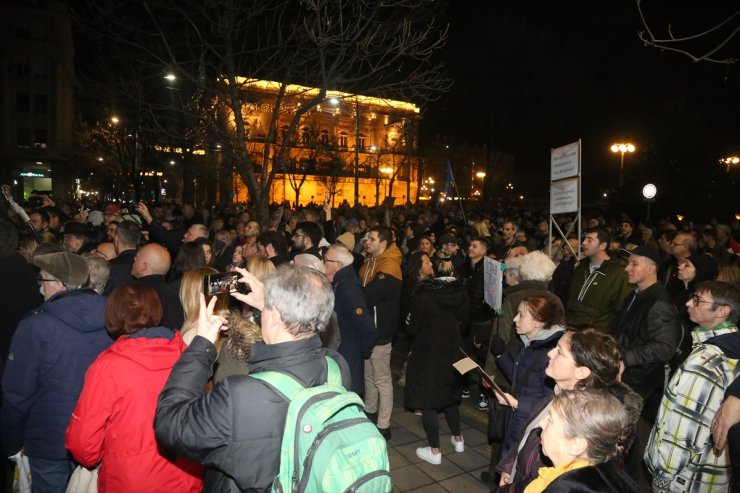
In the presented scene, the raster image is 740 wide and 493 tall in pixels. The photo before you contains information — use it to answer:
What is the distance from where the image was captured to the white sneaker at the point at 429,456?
4977 millimetres

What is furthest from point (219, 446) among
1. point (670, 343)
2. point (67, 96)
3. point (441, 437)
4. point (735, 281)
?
point (67, 96)

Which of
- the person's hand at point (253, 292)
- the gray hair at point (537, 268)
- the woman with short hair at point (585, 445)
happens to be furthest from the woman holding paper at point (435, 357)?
the person's hand at point (253, 292)

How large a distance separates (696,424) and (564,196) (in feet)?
15.2

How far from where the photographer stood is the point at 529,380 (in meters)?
3.48

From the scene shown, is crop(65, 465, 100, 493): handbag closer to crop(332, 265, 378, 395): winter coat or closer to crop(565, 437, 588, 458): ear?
crop(332, 265, 378, 395): winter coat

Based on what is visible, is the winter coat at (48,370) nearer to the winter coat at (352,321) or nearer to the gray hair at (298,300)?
the gray hair at (298,300)

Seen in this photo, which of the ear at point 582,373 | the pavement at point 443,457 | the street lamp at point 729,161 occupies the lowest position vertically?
the pavement at point 443,457

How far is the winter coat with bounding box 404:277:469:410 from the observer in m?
4.97

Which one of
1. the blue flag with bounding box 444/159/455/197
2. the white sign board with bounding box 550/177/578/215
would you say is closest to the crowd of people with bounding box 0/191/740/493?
the white sign board with bounding box 550/177/578/215

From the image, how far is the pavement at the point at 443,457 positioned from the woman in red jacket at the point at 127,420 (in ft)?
8.17

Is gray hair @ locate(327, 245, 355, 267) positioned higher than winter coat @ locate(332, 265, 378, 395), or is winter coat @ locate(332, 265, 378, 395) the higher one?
gray hair @ locate(327, 245, 355, 267)

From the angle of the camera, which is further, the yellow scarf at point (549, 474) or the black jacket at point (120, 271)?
the black jacket at point (120, 271)

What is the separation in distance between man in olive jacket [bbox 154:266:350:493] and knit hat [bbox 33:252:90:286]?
1.74 m

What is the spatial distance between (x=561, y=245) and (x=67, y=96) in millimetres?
64369
